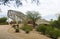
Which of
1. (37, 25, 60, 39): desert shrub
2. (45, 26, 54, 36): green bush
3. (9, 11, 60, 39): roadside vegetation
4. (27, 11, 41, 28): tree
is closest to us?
(37, 25, 60, 39): desert shrub

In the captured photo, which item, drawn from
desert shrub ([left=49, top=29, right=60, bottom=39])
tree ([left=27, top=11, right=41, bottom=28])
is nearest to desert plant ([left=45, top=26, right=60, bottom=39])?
desert shrub ([left=49, top=29, right=60, bottom=39])

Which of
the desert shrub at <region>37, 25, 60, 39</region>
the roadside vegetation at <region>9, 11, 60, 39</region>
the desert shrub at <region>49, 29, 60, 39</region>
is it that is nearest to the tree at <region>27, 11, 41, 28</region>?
the roadside vegetation at <region>9, 11, 60, 39</region>

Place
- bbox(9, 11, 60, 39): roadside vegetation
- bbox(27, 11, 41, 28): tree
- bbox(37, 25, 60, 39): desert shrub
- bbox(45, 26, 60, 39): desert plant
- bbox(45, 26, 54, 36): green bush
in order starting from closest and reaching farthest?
bbox(45, 26, 60, 39): desert plant
bbox(37, 25, 60, 39): desert shrub
bbox(9, 11, 60, 39): roadside vegetation
bbox(45, 26, 54, 36): green bush
bbox(27, 11, 41, 28): tree

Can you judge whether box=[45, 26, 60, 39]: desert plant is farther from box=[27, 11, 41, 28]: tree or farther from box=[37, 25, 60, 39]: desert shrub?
box=[27, 11, 41, 28]: tree

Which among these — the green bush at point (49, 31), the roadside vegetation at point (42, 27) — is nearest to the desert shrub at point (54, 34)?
the roadside vegetation at point (42, 27)

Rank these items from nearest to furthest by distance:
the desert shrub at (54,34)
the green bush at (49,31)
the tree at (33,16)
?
the desert shrub at (54,34)
the green bush at (49,31)
the tree at (33,16)

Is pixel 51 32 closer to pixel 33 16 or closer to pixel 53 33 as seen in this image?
pixel 53 33

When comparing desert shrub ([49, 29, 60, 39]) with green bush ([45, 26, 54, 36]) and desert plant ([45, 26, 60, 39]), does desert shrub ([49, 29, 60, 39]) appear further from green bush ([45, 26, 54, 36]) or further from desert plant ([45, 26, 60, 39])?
green bush ([45, 26, 54, 36])

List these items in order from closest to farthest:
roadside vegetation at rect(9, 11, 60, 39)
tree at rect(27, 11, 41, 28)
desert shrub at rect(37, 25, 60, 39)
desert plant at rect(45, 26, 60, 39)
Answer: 1. desert plant at rect(45, 26, 60, 39)
2. desert shrub at rect(37, 25, 60, 39)
3. roadside vegetation at rect(9, 11, 60, 39)
4. tree at rect(27, 11, 41, 28)

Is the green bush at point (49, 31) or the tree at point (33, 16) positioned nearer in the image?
the green bush at point (49, 31)

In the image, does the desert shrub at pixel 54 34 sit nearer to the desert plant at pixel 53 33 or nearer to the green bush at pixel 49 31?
the desert plant at pixel 53 33

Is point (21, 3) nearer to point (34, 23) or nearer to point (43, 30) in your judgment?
point (43, 30)

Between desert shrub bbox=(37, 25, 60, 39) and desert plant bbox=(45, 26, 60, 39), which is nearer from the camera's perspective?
desert plant bbox=(45, 26, 60, 39)

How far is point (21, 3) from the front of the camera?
1847 centimetres
